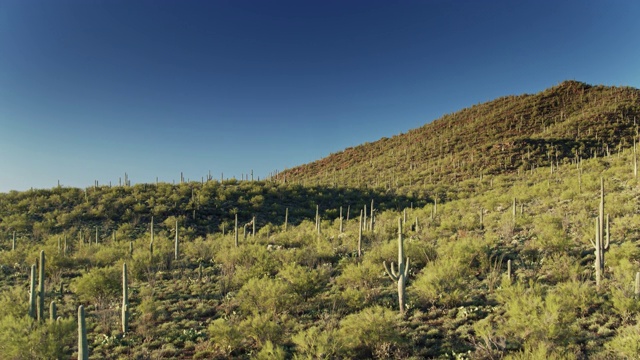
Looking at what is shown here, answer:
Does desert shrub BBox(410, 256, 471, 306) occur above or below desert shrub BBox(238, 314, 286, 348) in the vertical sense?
above

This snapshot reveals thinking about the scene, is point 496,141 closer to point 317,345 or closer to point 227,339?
point 317,345

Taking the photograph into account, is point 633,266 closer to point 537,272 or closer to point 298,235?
point 537,272

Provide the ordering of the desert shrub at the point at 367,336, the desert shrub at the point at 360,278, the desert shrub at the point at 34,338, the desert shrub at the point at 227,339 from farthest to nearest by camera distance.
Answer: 1. the desert shrub at the point at 360,278
2. the desert shrub at the point at 227,339
3. the desert shrub at the point at 367,336
4. the desert shrub at the point at 34,338

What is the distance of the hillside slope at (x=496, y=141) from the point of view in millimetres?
38531

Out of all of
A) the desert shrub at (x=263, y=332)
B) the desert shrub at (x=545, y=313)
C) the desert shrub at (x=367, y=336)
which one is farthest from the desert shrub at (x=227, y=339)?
the desert shrub at (x=545, y=313)

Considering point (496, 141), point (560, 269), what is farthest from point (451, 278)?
point (496, 141)

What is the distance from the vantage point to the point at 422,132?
64.9 m

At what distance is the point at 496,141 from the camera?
4728 cm

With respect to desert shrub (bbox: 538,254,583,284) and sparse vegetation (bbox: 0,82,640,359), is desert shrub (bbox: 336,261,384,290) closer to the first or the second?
sparse vegetation (bbox: 0,82,640,359)

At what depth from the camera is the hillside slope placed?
38.5m

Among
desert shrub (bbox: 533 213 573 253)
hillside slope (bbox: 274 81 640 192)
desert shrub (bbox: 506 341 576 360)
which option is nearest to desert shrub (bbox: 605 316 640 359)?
desert shrub (bbox: 506 341 576 360)

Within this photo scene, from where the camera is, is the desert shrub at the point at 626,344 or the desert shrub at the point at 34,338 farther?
the desert shrub at the point at 34,338

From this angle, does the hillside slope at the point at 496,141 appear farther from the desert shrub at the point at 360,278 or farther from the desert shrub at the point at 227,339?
the desert shrub at the point at 227,339

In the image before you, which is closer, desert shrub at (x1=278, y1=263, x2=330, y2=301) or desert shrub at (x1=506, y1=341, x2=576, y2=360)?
desert shrub at (x1=506, y1=341, x2=576, y2=360)
